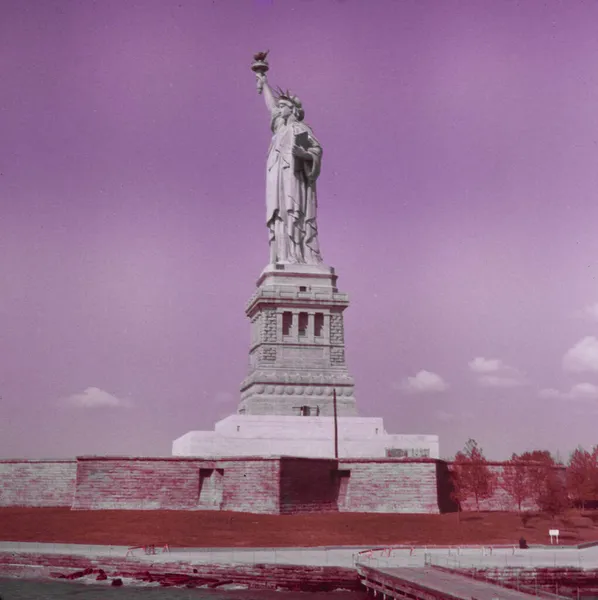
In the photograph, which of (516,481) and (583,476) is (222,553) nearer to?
(516,481)

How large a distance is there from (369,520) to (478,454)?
8.89 m

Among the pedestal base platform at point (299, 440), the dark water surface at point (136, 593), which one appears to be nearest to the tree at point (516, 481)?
the pedestal base platform at point (299, 440)

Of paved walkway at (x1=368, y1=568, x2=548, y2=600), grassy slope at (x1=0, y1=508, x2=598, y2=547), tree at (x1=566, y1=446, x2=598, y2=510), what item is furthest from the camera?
tree at (x1=566, y1=446, x2=598, y2=510)

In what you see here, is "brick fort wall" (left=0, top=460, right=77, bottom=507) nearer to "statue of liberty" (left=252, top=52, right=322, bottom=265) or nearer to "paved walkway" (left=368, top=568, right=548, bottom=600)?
"statue of liberty" (left=252, top=52, right=322, bottom=265)

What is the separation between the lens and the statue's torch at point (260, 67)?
65.1 m

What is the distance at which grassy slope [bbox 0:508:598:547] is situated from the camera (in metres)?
37.1

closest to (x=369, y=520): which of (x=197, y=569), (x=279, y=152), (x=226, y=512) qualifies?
(x=226, y=512)

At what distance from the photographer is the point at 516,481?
46.4 metres

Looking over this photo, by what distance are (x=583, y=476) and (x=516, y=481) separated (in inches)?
515

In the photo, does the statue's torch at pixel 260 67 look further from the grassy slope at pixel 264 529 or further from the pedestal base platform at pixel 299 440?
the grassy slope at pixel 264 529

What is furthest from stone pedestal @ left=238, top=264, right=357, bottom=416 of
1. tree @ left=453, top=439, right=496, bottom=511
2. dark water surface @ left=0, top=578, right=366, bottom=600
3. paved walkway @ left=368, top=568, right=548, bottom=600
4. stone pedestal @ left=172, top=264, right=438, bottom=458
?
paved walkway @ left=368, top=568, right=548, bottom=600

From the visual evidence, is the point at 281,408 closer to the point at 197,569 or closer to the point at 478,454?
the point at 478,454

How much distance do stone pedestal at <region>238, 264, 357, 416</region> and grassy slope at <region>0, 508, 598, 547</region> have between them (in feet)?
40.5

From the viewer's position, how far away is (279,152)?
61531 mm
